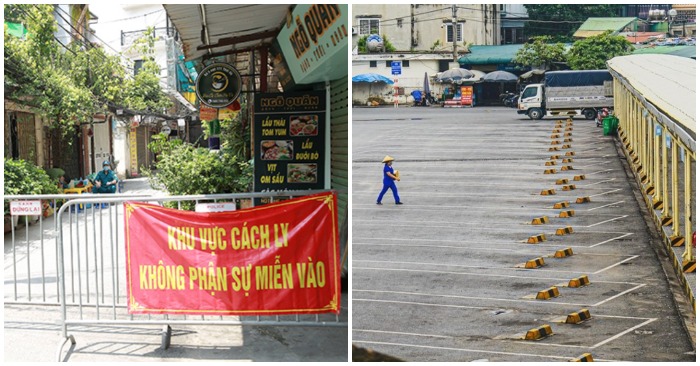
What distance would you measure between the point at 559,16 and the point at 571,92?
1151mm

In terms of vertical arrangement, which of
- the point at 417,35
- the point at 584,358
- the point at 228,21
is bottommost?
the point at 584,358

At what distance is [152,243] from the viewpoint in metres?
6.60

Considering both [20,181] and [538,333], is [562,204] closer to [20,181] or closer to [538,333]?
[538,333]

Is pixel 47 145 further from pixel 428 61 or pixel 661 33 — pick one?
pixel 661 33

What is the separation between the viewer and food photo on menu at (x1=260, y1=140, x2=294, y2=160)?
9070 millimetres

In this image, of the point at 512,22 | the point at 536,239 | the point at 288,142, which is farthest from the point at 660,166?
the point at 288,142

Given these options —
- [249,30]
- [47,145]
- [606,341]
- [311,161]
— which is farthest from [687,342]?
[47,145]

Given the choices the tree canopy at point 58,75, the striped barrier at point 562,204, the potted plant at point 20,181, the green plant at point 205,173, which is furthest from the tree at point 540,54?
the tree canopy at point 58,75

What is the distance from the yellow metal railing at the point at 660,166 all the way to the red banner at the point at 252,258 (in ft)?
8.78

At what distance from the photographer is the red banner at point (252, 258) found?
21.2 feet

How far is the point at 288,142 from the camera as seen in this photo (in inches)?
357

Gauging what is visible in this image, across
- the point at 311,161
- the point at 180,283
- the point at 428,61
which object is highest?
the point at 428,61

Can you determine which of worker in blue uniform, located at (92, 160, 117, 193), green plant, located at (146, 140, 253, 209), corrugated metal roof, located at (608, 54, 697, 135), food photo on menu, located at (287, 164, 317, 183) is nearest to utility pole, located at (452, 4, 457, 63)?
corrugated metal roof, located at (608, 54, 697, 135)

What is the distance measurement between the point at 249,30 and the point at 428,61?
2.18m
